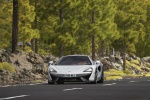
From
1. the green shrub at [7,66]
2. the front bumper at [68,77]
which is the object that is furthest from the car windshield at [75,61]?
the green shrub at [7,66]

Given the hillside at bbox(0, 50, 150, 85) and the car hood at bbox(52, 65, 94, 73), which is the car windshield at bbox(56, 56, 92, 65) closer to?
the car hood at bbox(52, 65, 94, 73)

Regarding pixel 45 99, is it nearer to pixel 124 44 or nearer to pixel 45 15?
pixel 45 15

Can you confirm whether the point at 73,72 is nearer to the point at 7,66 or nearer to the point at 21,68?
the point at 7,66

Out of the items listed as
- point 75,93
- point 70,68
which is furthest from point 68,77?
point 75,93

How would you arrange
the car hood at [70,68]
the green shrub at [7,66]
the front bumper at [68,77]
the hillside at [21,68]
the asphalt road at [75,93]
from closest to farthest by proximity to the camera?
1. the asphalt road at [75,93]
2. the front bumper at [68,77]
3. the car hood at [70,68]
4. the hillside at [21,68]
5. the green shrub at [7,66]

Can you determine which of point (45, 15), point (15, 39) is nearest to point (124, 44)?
point (45, 15)

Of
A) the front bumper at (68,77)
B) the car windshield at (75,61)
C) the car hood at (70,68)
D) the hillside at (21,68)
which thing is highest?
the car windshield at (75,61)

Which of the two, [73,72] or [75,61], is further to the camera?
[75,61]

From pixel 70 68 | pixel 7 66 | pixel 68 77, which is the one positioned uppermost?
pixel 70 68

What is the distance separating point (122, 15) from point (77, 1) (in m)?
20.5

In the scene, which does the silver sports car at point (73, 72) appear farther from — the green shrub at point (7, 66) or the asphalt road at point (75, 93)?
the green shrub at point (7, 66)

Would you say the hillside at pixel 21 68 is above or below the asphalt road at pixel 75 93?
below

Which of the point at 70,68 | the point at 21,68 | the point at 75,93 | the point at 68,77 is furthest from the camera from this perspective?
the point at 21,68

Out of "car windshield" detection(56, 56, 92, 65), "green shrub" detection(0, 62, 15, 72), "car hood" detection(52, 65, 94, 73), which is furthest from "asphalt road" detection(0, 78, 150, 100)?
"green shrub" detection(0, 62, 15, 72)
